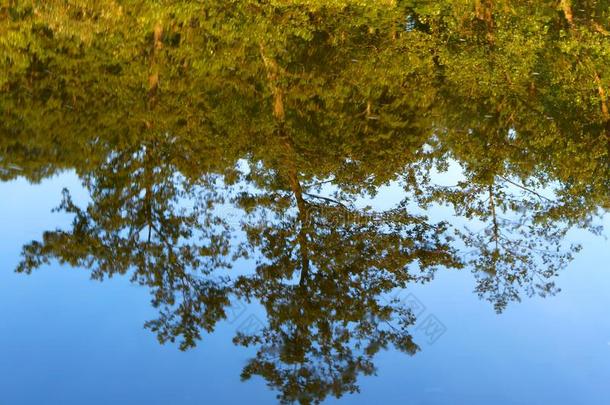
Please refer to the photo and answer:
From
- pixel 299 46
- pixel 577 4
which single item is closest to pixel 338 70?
pixel 299 46

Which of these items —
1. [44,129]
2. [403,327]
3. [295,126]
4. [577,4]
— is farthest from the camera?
[577,4]

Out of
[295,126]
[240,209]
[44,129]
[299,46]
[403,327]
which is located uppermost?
[299,46]

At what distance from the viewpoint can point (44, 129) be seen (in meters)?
19.0

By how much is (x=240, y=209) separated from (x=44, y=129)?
21.9 ft

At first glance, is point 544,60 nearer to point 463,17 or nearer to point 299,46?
point 463,17

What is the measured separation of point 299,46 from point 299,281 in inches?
579

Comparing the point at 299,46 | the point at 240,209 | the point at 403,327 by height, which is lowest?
the point at 403,327

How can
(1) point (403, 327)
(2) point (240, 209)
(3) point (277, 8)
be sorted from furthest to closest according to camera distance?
(3) point (277, 8)
(2) point (240, 209)
(1) point (403, 327)

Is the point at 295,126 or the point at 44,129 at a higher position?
the point at 44,129

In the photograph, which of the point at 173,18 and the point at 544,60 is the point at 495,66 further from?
the point at 173,18

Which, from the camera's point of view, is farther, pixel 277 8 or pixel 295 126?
pixel 277 8

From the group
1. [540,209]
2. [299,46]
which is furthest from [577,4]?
[540,209]

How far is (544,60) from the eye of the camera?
27.4m

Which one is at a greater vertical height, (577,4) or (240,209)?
(577,4)
